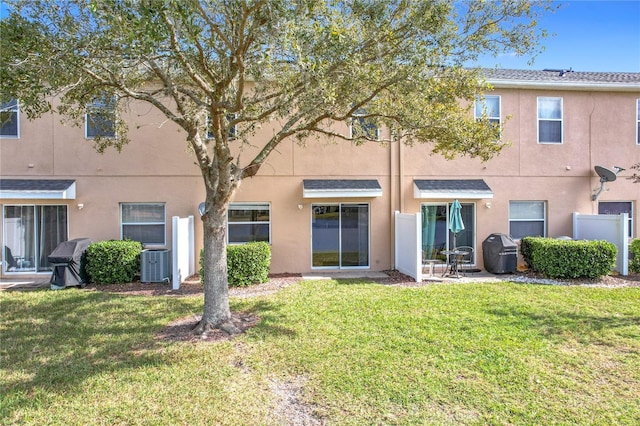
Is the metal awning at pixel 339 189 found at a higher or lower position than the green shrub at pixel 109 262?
higher

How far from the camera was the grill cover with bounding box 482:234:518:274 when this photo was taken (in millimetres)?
11938

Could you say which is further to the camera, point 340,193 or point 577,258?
point 340,193

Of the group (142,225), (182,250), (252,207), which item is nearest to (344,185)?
(252,207)

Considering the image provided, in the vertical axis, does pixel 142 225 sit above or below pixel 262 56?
below

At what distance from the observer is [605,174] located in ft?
42.3

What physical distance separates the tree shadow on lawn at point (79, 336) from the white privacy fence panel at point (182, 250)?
4.03 feet

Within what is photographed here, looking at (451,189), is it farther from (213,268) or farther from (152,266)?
(152,266)

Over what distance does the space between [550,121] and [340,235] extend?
27.6 ft

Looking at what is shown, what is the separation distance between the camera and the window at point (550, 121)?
13352mm

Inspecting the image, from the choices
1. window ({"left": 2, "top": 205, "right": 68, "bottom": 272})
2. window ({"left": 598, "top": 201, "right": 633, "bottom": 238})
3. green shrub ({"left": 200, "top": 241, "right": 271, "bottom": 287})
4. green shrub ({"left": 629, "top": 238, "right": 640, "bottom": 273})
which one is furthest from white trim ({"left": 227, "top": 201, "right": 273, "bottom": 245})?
window ({"left": 598, "top": 201, "right": 633, "bottom": 238})

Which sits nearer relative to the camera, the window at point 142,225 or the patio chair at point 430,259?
the window at point 142,225

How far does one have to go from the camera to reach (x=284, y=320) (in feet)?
24.5

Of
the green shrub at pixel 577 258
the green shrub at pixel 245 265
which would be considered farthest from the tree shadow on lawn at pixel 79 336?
the green shrub at pixel 577 258

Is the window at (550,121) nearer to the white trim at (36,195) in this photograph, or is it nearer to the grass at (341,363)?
the grass at (341,363)
